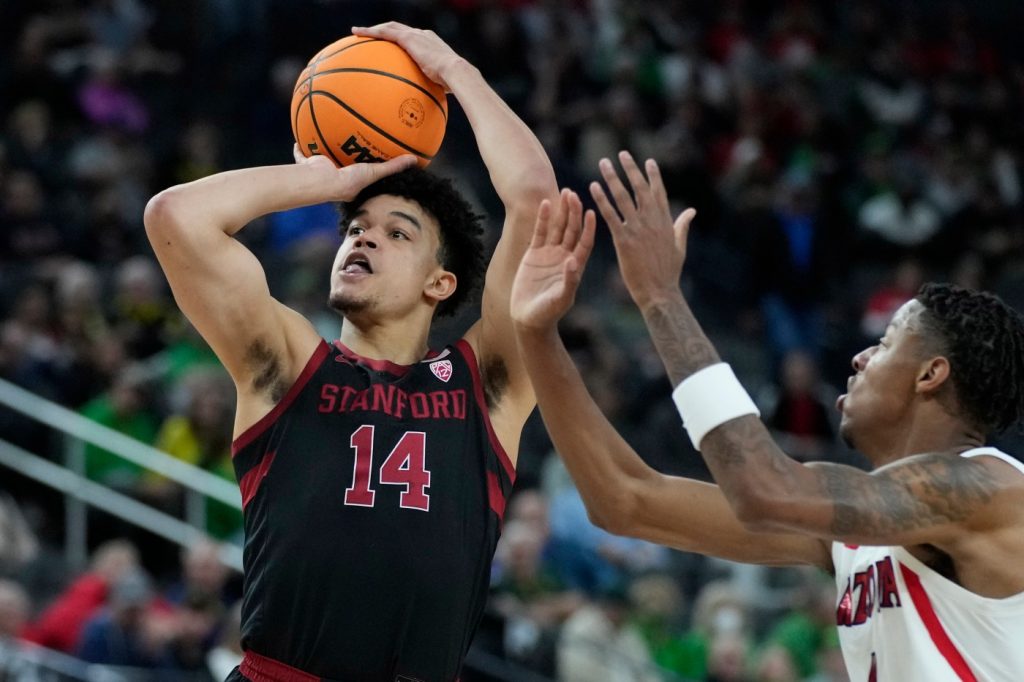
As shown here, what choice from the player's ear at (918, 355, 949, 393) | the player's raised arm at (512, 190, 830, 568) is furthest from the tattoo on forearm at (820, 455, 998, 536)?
the player's raised arm at (512, 190, 830, 568)

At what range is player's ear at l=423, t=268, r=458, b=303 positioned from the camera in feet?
16.7

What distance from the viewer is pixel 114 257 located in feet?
39.3

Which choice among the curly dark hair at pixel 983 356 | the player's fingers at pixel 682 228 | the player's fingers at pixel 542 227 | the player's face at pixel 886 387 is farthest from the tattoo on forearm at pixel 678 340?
the curly dark hair at pixel 983 356

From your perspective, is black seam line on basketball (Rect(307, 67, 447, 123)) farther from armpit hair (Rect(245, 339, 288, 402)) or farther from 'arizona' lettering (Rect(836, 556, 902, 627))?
'arizona' lettering (Rect(836, 556, 902, 627))

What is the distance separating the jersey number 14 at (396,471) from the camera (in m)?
4.58

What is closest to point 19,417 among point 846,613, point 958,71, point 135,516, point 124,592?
point 135,516

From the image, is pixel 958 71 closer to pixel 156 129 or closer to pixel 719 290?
pixel 719 290

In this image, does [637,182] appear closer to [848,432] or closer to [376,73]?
[848,432]

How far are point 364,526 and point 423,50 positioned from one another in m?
1.54

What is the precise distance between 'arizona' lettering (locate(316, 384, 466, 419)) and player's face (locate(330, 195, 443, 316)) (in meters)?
0.28

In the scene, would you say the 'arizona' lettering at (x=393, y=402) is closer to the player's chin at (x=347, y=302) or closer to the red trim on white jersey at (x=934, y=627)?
the player's chin at (x=347, y=302)

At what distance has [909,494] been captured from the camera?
4.24 meters

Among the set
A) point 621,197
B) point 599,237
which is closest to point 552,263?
point 621,197

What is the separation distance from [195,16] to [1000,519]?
40.8 feet
